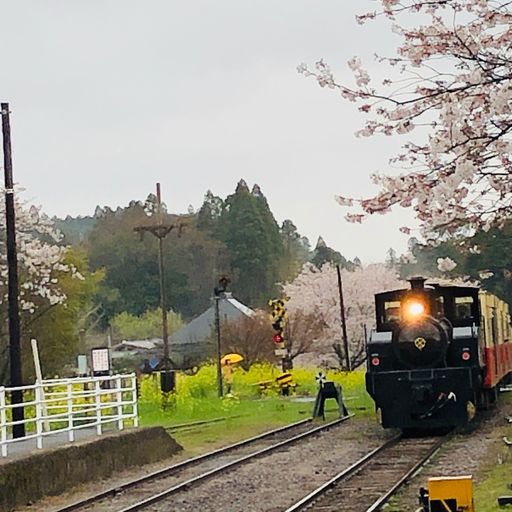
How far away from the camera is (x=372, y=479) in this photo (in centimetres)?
1666

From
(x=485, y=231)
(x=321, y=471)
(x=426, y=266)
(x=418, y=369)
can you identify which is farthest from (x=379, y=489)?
(x=426, y=266)

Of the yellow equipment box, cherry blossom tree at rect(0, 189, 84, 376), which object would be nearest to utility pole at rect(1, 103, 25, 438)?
the yellow equipment box

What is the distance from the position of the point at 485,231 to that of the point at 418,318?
34.8ft

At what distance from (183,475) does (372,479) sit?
131 inches

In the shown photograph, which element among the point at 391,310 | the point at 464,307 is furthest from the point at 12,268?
the point at 464,307

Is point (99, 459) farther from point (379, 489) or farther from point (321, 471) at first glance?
point (379, 489)

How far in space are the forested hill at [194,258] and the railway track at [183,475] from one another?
66373 mm

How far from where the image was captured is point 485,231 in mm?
12477

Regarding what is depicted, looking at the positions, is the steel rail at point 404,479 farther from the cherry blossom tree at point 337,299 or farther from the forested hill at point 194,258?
the forested hill at point 194,258

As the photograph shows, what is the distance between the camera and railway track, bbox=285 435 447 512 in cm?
1419

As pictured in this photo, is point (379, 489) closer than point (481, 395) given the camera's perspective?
Yes

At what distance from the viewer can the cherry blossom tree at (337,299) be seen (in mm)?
72000

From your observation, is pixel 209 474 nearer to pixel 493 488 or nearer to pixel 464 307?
pixel 493 488

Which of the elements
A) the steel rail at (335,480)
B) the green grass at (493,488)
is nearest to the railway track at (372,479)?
the steel rail at (335,480)
